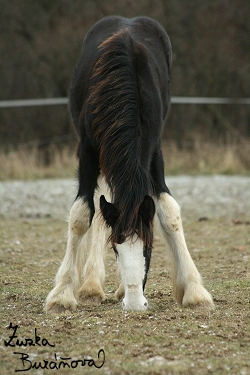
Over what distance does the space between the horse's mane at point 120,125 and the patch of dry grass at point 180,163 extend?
33.5ft

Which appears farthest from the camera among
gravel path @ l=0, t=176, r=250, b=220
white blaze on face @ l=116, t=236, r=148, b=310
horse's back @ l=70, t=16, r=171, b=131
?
gravel path @ l=0, t=176, r=250, b=220

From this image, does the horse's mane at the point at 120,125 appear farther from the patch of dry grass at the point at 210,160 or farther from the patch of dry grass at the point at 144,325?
the patch of dry grass at the point at 210,160

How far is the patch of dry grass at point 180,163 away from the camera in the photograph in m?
16.2

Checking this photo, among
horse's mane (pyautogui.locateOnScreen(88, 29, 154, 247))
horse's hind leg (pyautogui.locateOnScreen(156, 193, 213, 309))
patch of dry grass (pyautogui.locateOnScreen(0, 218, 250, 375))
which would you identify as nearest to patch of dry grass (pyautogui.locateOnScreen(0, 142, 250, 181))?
patch of dry grass (pyautogui.locateOnScreen(0, 218, 250, 375))

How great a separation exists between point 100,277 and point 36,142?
47.3 ft

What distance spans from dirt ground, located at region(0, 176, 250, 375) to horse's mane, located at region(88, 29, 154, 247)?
2.29 ft

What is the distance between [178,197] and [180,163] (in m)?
4.16

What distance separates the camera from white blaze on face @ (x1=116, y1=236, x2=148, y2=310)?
5.07 meters

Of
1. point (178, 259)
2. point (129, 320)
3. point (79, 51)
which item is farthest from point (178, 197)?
point (79, 51)

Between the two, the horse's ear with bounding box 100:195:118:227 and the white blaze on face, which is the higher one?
the horse's ear with bounding box 100:195:118:227

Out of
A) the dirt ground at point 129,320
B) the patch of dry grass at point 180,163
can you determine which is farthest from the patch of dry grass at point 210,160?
the dirt ground at point 129,320

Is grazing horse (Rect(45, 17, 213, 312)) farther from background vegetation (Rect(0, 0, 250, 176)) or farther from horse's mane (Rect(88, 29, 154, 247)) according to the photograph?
background vegetation (Rect(0, 0, 250, 176))

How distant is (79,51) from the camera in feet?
70.8

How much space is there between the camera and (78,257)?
20.6 feet
